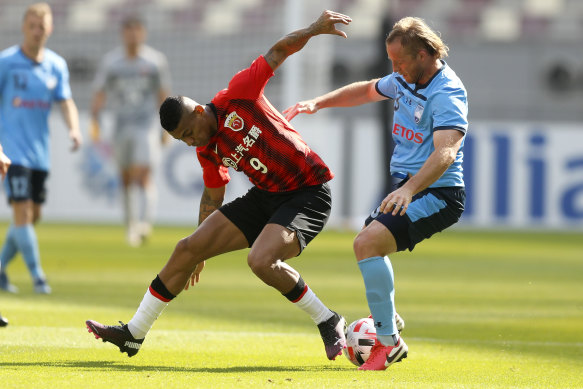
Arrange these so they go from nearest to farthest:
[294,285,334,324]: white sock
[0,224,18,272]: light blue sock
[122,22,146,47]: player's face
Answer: [294,285,334,324]: white sock → [0,224,18,272]: light blue sock → [122,22,146,47]: player's face

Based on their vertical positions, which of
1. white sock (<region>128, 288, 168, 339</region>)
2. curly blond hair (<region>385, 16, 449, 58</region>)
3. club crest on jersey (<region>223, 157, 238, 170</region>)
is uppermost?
curly blond hair (<region>385, 16, 449, 58</region>)

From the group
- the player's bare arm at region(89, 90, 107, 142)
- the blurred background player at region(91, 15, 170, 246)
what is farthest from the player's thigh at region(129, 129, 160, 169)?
the player's bare arm at region(89, 90, 107, 142)

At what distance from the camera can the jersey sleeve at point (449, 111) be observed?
18.5ft

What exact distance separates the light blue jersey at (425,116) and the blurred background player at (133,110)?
921cm

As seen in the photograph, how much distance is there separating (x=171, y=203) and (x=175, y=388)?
16239mm

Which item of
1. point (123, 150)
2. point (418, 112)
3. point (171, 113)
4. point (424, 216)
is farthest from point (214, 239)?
point (123, 150)

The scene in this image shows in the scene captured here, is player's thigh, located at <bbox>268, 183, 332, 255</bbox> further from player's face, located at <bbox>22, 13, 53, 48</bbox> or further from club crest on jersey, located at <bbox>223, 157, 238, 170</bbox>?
player's face, located at <bbox>22, 13, 53, 48</bbox>

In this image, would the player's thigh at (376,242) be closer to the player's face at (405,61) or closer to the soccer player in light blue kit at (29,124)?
the player's face at (405,61)

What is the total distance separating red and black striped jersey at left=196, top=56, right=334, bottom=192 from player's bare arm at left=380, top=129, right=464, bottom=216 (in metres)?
0.80

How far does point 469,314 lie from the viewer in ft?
28.9

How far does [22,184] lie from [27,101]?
2.54ft

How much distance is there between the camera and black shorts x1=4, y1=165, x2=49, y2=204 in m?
9.40

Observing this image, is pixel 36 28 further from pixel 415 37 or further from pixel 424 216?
pixel 424 216

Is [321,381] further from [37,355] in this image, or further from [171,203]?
[171,203]
